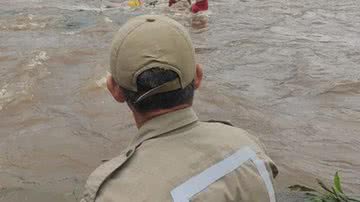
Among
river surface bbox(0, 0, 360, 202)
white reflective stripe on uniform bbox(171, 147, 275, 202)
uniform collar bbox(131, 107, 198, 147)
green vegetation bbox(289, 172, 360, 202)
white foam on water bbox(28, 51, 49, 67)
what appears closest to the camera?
white reflective stripe on uniform bbox(171, 147, 275, 202)

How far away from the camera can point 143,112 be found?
67.2 inches

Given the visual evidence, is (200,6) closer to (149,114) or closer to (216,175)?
(149,114)

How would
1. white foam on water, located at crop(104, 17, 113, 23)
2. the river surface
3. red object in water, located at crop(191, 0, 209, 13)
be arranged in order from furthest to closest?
red object in water, located at crop(191, 0, 209, 13) → white foam on water, located at crop(104, 17, 113, 23) → the river surface

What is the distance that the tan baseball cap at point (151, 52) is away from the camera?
162 cm

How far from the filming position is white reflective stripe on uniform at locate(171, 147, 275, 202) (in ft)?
5.02

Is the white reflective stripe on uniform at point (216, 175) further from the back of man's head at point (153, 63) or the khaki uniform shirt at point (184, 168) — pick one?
the back of man's head at point (153, 63)

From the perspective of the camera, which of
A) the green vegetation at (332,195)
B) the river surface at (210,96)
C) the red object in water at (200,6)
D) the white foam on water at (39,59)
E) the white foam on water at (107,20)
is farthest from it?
the red object in water at (200,6)

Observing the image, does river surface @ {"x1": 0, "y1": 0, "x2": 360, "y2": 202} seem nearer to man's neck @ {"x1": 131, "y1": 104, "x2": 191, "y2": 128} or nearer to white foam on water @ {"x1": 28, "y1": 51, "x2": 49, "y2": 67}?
white foam on water @ {"x1": 28, "y1": 51, "x2": 49, "y2": 67}

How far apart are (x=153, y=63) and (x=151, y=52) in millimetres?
34

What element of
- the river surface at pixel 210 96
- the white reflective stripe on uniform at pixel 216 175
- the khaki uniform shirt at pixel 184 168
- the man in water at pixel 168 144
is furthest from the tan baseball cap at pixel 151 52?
the river surface at pixel 210 96

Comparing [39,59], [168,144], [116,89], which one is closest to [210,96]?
[39,59]

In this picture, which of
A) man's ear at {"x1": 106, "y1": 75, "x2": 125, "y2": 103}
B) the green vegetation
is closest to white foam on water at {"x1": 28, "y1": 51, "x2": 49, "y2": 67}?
the green vegetation

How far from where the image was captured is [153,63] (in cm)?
162

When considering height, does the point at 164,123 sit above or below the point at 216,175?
above
